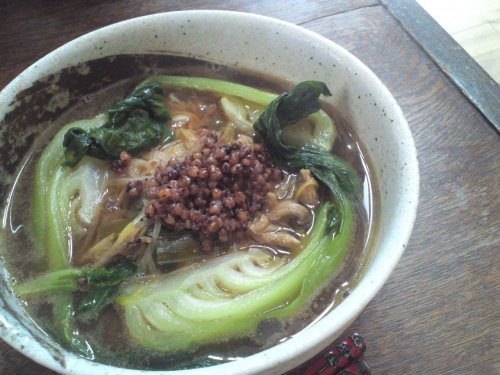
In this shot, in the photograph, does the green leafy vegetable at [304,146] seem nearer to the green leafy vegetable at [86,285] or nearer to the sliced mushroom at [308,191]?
the sliced mushroom at [308,191]

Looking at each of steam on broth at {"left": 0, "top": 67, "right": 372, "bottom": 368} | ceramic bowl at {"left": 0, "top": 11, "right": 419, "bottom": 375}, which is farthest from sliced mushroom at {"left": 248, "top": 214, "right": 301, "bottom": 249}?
ceramic bowl at {"left": 0, "top": 11, "right": 419, "bottom": 375}

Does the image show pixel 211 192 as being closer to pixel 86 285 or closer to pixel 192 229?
pixel 192 229

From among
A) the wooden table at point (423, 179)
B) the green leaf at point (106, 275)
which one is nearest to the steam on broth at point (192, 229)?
the green leaf at point (106, 275)

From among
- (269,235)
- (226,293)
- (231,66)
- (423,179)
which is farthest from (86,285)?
(423,179)

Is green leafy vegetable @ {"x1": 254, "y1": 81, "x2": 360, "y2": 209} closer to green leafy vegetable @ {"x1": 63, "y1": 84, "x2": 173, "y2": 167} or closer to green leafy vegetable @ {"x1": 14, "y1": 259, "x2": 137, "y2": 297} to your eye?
green leafy vegetable @ {"x1": 63, "y1": 84, "x2": 173, "y2": 167}

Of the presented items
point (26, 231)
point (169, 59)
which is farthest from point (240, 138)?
point (26, 231)
